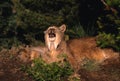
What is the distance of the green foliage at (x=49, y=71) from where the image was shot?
8.45m

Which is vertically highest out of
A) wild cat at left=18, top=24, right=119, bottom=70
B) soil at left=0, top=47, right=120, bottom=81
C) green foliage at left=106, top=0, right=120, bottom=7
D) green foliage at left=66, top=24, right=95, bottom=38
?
green foliage at left=106, top=0, right=120, bottom=7

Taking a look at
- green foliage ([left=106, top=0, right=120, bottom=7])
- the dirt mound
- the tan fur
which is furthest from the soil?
green foliage ([left=106, top=0, right=120, bottom=7])

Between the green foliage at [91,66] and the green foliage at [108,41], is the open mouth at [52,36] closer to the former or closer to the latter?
the green foliage at [91,66]

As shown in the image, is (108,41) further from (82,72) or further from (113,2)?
(82,72)

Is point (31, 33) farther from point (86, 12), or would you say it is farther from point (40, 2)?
point (86, 12)

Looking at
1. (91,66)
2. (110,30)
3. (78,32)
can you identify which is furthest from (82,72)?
(78,32)

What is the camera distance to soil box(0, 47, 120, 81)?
8.73 meters

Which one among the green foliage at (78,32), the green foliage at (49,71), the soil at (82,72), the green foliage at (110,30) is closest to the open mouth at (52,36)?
the green foliage at (49,71)

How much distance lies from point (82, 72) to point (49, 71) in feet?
3.11

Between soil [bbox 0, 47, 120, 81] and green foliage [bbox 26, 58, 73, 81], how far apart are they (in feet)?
0.77

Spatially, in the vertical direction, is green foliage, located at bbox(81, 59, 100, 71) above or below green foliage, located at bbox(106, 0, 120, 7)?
below

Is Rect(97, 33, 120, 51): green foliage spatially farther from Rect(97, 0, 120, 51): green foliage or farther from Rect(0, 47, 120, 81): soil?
Rect(0, 47, 120, 81): soil

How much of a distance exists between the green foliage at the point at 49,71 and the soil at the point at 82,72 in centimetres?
24

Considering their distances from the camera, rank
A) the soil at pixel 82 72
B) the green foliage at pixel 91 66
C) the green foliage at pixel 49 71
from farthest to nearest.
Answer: the green foliage at pixel 91 66 < the soil at pixel 82 72 < the green foliage at pixel 49 71
